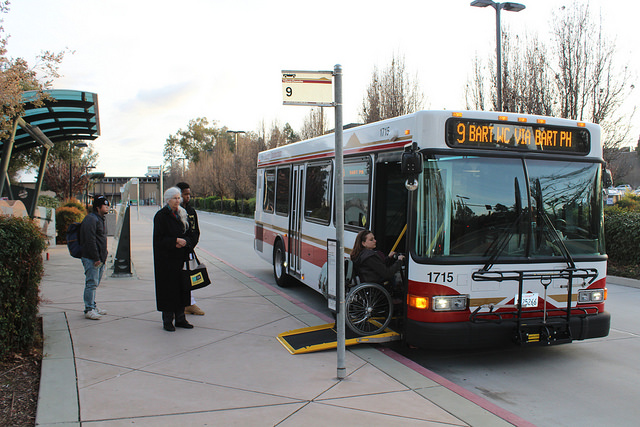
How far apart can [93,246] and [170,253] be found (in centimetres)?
111

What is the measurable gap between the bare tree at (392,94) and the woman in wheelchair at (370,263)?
1771 cm

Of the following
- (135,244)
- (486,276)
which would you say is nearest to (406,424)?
(486,276)

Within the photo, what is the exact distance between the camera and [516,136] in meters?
6.00

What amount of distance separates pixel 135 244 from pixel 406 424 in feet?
58.0

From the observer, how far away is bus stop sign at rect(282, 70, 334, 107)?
4949mm

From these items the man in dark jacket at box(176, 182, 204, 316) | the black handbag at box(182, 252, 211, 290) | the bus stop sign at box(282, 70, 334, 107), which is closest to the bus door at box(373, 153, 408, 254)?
the bus stop sign at box(282, 70, 334, 107)

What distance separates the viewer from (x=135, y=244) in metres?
20.0

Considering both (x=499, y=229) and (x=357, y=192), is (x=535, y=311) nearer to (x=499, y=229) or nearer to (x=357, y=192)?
(x=499, y=229)

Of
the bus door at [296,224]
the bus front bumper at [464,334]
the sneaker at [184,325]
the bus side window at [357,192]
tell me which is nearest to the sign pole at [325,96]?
the bus front bumper at [464,334]

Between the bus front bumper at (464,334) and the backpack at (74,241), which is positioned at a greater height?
the backpack at (74,241)

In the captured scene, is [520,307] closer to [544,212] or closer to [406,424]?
[544,212]

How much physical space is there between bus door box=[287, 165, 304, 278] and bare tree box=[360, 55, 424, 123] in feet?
47.3

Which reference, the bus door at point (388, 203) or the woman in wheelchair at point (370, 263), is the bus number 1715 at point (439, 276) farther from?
the bus door at point (388, 203)

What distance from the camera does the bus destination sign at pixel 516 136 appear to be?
579cm
